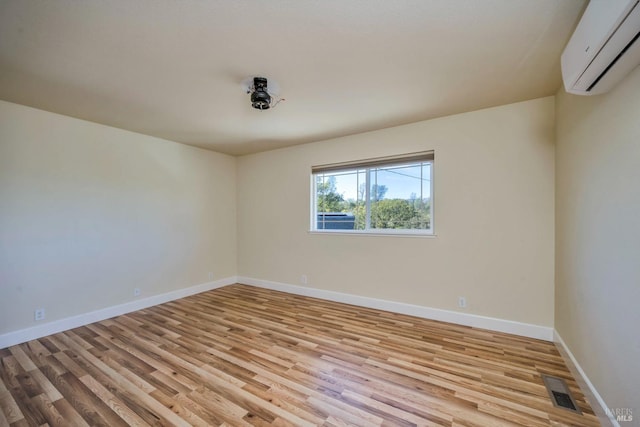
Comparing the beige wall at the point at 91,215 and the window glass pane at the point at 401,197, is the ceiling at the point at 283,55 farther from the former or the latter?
the window glass pane at the point at 401,197

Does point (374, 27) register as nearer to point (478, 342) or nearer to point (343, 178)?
point (343, 178)

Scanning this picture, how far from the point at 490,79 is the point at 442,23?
→ 3.21 feet

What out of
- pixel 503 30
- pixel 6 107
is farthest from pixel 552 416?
pixel 6 107

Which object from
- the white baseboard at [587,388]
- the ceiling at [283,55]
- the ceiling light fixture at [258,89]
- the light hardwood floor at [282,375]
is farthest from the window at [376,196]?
the ceiling light fixture at [258,89]

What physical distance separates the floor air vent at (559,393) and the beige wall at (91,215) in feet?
14.5

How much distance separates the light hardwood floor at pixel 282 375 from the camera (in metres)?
1.67

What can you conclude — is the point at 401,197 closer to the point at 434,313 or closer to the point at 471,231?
the point at 471,231

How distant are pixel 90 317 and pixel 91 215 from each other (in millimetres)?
1215

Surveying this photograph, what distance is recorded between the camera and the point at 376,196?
3.72m

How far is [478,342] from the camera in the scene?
259 centimetres

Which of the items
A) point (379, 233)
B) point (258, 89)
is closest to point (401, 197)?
point (379, 233)

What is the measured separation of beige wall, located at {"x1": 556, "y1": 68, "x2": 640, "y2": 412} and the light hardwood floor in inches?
15.7

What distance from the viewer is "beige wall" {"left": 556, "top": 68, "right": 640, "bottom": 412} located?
1.33m

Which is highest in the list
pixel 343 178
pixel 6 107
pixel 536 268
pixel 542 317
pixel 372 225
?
pixel 6 107
